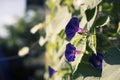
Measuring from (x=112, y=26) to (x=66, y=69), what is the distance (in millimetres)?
186

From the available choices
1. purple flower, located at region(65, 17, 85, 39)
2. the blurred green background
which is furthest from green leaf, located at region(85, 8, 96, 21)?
the blurred green background

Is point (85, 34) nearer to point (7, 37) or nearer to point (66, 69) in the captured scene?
point (66, 69)

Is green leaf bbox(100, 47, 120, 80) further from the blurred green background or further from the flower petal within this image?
the blurred green background

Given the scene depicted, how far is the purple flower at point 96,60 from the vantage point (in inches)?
A: 32.9

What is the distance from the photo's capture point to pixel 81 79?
822 mm

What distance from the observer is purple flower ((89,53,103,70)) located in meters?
0.83

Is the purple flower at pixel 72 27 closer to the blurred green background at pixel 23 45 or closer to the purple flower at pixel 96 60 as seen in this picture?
the purple flower at pixel 96 60

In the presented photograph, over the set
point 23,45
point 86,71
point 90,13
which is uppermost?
point 90,13

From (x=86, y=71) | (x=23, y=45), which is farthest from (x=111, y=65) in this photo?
(x=23, y=45)

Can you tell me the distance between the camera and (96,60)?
0.84 m

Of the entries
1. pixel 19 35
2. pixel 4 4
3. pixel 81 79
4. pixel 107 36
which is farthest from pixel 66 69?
pixel 19 35

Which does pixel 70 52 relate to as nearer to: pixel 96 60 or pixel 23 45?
pixel 96 60

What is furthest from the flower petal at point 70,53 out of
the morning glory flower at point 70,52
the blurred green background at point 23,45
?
the blurred green background at point 23,45

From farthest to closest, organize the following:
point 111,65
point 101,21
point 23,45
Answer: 1. point 23,45
2. point 101,21
3. point 111,65
